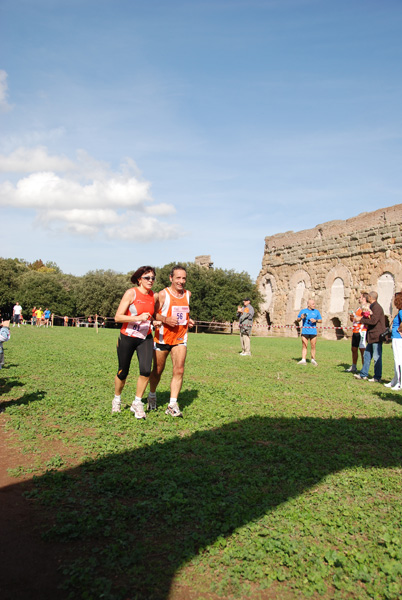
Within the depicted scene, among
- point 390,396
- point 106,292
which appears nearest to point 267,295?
point 106,292

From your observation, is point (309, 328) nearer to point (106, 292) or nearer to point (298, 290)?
point (298, 290)

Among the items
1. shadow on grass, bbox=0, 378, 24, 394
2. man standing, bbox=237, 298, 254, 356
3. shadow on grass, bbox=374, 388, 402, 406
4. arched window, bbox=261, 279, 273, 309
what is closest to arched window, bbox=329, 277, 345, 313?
arched window, bbox=261, 279, 273, 309

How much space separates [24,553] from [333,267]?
100.0ft

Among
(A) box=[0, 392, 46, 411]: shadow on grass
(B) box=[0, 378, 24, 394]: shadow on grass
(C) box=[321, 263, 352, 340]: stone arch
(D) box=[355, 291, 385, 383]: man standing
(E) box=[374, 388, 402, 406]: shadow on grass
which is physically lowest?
(E) box=[374, 388, 402, 406]: shadow on grass

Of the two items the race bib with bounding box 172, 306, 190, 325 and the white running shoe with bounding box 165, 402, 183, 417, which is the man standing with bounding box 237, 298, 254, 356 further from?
the white running shoe with bounding box 165, 402, 183, 417

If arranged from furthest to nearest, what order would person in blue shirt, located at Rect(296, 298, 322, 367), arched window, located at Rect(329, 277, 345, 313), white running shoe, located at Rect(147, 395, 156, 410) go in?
arched window, located at Rect(329, 277, 345, 313)
person in blue shirt, located at Rect(296, 298, 322, 367)
white running shoe, located at Rect(147, 395, 156, 410)

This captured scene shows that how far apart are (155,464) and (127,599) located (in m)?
2.00

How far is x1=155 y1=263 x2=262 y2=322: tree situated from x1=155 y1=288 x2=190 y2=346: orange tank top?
32385 millimetres

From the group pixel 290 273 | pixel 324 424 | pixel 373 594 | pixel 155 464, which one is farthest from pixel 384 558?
pixel 290 273

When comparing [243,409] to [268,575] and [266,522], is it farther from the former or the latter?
[268,575]

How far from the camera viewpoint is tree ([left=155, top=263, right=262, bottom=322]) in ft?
132

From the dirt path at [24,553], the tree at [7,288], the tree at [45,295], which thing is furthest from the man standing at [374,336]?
the tree at [7,288]

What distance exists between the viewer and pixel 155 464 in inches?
183

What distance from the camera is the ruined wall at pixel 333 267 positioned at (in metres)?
27.8
